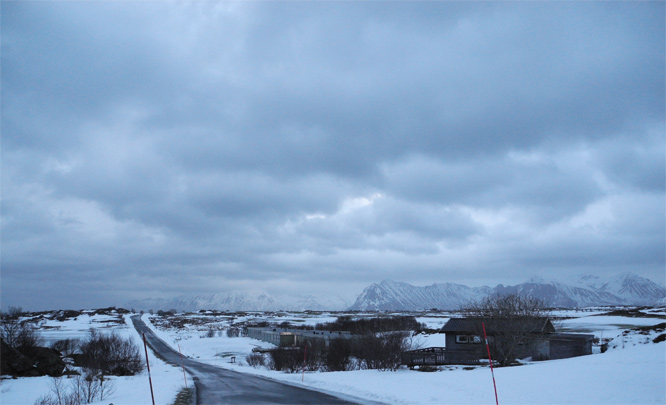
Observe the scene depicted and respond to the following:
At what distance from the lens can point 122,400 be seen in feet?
82.1

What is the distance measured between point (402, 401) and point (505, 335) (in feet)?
69.2

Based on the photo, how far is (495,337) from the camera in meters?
38.8

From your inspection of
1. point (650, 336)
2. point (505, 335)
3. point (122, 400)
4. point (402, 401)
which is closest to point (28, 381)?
point (122, 400)

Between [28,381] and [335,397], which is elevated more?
[335,397]


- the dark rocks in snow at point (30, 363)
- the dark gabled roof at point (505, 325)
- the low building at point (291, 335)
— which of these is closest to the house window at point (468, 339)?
the dark gabled roof at point (505, 325)

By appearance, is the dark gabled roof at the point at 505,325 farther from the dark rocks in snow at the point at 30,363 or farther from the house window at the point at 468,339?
the dark rocks in snow at the point at 30,363

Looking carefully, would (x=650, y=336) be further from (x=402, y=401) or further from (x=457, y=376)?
(x=402, y=401)

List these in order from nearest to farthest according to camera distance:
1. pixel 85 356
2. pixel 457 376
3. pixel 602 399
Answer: pixel 602 399
pixel 457 376
pixel 85 356

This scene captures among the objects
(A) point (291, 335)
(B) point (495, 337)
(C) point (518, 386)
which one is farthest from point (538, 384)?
(A) point (291, 335)

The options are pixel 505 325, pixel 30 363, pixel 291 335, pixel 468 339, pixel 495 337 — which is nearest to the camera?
pixel 505 325

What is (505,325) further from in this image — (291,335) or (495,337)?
(291,335)

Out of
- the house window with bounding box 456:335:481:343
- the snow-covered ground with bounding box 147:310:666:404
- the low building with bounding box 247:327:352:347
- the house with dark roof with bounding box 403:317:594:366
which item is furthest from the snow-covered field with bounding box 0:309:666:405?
the low building with bounding box 247:327:352:347

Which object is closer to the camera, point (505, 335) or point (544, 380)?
point (544, 380)

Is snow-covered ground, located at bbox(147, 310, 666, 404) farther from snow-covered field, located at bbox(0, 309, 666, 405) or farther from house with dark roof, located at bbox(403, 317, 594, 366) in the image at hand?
house with dark roof, located at bbox(403, 317, 594, 366)
